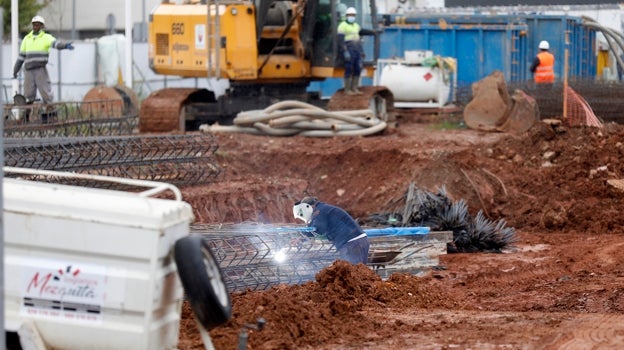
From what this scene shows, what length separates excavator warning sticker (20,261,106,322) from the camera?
682cm

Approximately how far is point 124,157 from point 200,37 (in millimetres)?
7405

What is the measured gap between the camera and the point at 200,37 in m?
23.2

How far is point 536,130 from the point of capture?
67.8ft

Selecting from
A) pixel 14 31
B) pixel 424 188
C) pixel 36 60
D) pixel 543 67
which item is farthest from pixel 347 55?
pixel 424 188

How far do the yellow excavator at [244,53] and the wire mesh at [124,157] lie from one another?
18.0 feet

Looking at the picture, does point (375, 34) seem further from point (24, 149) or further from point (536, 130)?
point (24, 149)

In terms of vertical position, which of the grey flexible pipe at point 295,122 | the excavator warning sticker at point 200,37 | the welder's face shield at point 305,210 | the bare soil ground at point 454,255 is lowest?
the bare soil ground at point 454,255

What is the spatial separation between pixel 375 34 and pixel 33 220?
18.3 meters

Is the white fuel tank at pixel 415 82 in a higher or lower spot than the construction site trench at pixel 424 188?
higher

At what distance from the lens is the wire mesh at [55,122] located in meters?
19.2

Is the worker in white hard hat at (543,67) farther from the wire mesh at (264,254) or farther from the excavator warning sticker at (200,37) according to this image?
the wire mesh at (264,254)

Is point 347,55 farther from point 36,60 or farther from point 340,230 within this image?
point 340,230

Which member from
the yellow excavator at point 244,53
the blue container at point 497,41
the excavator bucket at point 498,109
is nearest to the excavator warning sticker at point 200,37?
the yellow excavator at point 244,53

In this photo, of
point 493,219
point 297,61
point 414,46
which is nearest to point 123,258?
point 493,219
